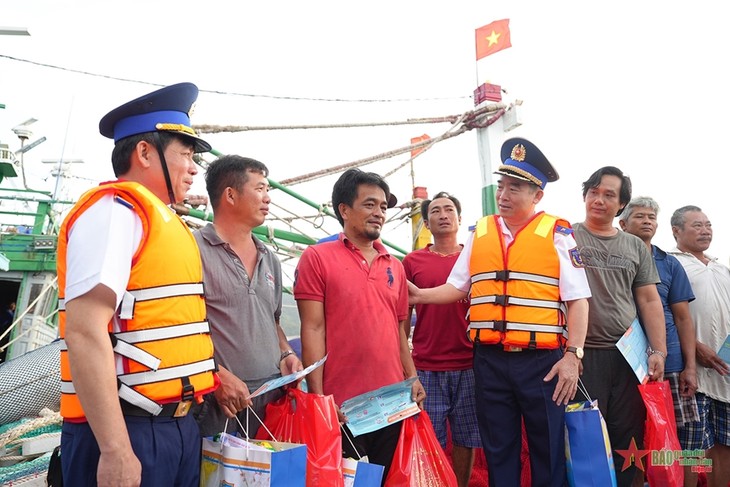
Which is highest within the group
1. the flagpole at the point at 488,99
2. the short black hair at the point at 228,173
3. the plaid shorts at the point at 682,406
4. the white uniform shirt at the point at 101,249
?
the flagpole at the point at 488,99

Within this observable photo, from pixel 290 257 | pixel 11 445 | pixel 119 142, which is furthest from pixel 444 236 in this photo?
pixel 290 257

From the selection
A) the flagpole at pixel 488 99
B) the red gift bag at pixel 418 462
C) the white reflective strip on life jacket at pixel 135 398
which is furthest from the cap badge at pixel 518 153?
the flagpole at pixel 488 99

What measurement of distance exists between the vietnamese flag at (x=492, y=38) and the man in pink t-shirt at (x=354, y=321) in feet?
22.5

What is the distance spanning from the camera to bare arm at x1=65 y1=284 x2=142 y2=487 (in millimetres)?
1248

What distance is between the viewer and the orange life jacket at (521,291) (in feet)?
8.32

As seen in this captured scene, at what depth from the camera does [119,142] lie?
1.70 meters

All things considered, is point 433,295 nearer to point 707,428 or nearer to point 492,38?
point 707,428

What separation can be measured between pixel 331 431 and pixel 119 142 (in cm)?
127

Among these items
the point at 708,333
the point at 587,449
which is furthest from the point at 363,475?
A: the point at 708,333

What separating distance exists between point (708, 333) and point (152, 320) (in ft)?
12.2

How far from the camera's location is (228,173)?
2336 mm

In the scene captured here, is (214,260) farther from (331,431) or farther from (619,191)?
(619,191)

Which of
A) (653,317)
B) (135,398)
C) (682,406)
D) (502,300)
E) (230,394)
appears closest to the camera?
(135,398)

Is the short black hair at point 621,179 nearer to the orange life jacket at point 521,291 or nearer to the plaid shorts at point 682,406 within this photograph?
the orange life jacket at point 521,291
